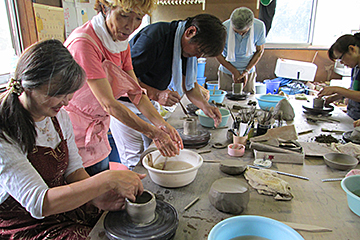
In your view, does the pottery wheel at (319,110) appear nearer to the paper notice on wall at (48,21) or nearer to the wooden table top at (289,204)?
the wooden table top at (289,204)

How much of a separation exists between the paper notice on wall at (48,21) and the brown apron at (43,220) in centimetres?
186

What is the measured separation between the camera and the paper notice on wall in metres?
2.69

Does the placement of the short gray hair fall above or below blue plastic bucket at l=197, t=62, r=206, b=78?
above

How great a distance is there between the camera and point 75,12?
3.21 metres

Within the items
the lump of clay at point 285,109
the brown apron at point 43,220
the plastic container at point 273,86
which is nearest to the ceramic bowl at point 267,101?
the lump of clay at point 285,109

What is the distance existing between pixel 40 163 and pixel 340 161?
1.82 m

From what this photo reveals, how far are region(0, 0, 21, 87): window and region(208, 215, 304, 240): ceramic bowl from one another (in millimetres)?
2561

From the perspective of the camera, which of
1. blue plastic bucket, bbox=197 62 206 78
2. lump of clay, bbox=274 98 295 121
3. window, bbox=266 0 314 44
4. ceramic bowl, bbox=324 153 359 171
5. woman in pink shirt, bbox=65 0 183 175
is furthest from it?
window, bbox=266 0 314 44

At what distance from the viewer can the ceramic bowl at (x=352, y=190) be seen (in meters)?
1.12

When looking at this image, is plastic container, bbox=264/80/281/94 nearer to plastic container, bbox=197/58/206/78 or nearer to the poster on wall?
plastic container, bbox=197/58/206/78

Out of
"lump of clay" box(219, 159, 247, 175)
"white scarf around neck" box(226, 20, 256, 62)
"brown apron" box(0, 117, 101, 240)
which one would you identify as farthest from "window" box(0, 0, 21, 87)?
"white scarf around neck" box(226, 20, 256, 62)

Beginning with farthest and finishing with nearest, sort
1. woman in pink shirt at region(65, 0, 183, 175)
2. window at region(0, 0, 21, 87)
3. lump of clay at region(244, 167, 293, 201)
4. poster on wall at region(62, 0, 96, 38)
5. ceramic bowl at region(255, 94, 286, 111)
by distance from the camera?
poster on wall at region(62, 0, 96, 38) < ceramic bowl at region(255, 94, 286, 111) < window at region(0, 0, 21, 87) < woman in pink shirt at region(65, 0, 183, 175) < lump of clay at region(244, 167, 293, 201)

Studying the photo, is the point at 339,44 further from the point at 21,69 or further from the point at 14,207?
the point at 14,207

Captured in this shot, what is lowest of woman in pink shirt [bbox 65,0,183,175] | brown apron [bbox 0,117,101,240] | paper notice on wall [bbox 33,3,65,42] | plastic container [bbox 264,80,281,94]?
plastic container [bbox 264,80,281,94]
